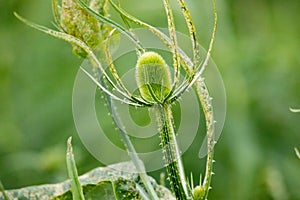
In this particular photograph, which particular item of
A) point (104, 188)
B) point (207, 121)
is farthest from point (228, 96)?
point (207, 121)

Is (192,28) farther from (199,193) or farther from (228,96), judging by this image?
(228,96)

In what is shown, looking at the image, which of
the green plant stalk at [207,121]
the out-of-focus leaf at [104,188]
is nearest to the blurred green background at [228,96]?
the out-of-focus leaf at [104,188]

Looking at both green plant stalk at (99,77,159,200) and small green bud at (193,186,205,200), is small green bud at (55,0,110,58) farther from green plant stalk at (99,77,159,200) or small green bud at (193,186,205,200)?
small green bud at (193,186,205,200)

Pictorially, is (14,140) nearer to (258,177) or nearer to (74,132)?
(74,132)

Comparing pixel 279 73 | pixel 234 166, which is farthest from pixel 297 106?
pixel 234 166

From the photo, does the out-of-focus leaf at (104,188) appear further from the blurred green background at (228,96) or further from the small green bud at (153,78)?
the blurred green background at (228,96)

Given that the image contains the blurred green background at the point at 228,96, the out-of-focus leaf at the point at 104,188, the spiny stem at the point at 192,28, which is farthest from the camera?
the blurred green background at the point at 228,96
